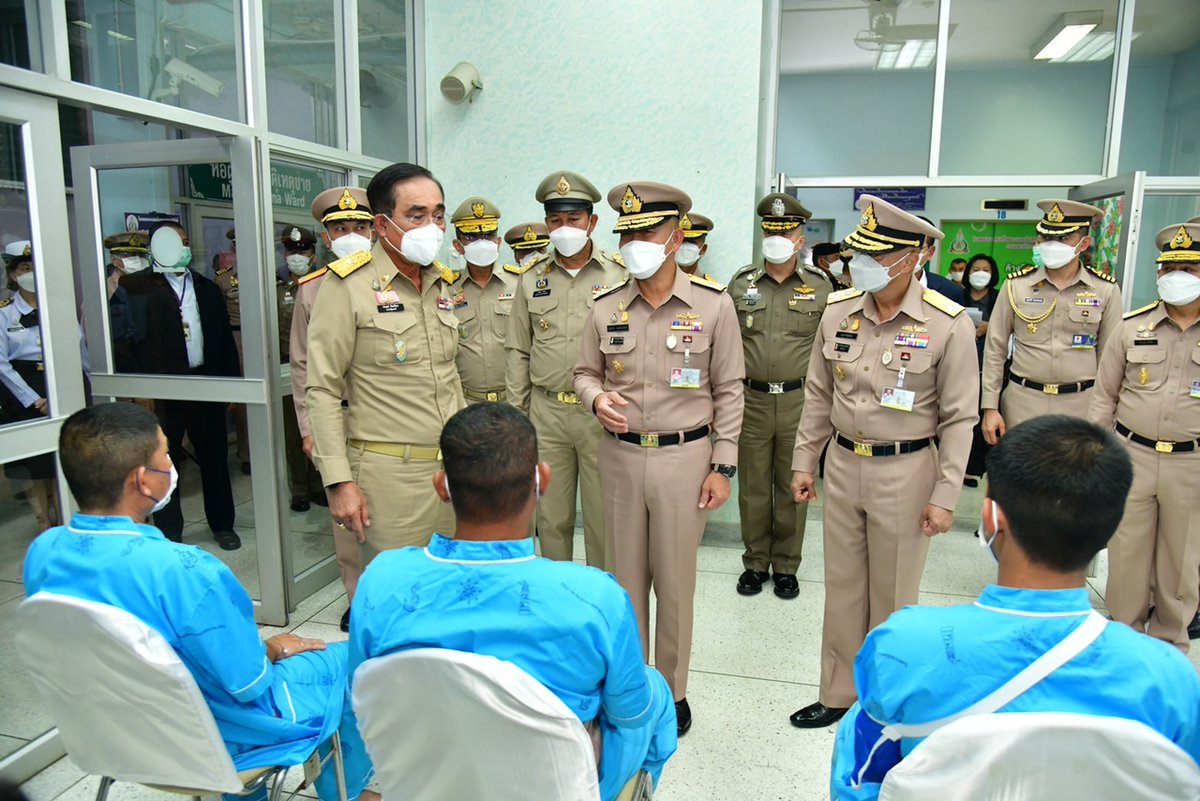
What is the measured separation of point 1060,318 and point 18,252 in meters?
4.24

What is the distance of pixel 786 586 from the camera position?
3.71 m

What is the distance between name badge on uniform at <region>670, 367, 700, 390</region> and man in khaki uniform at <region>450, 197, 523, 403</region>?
1.51 m

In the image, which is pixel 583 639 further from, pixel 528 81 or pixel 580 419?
pixel 528 81

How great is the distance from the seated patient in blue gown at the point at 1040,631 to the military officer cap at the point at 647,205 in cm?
149

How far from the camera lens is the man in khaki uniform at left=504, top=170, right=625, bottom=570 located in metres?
3.15

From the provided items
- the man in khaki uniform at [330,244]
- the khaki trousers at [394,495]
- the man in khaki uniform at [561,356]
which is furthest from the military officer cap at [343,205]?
the khaki trousers at [394,495]

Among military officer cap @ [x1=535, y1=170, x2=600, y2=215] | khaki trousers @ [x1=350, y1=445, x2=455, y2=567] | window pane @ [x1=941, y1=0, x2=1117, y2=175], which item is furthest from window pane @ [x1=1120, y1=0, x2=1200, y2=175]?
khaki trousers @ [x1=350, y1=445, x2=455, y2=567]

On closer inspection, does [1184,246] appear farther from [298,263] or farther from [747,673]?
[298,263]

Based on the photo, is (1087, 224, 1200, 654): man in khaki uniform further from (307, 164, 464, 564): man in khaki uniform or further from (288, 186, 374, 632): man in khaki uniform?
(288, 186, 374, 632): man in khaki uniform

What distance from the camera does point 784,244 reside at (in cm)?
367

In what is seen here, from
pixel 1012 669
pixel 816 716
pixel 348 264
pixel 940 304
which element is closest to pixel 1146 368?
pixel 940 304

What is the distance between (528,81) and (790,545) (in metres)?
3.05

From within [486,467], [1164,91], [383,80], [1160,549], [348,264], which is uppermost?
[1164,91]

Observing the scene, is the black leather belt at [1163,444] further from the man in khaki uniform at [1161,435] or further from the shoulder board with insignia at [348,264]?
the shoulder board with insignia at [348,264]
